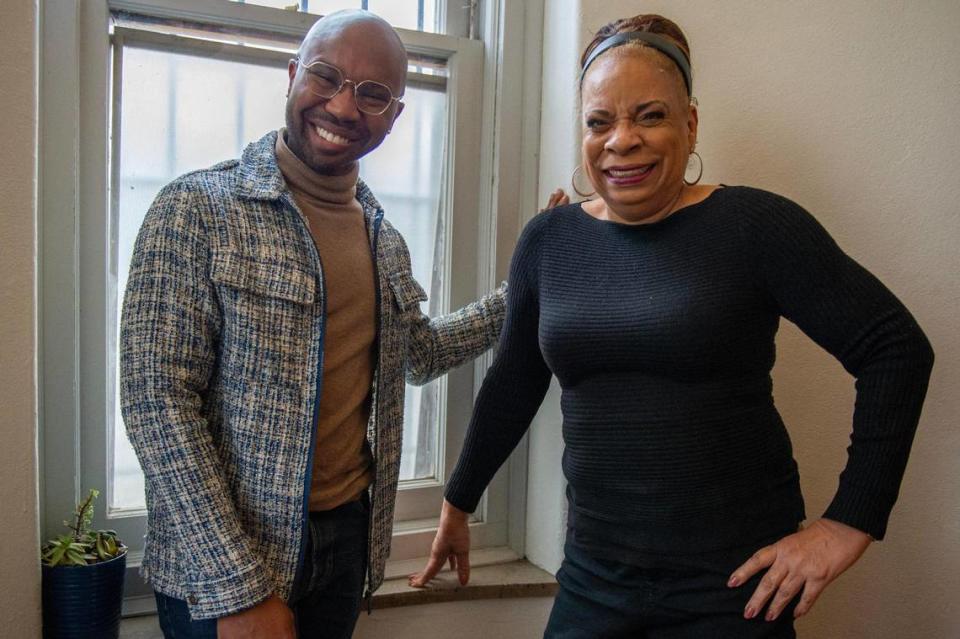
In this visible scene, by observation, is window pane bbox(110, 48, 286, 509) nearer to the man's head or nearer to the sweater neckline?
the man's head

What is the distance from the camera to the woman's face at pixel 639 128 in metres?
1.20

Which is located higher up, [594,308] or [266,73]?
[266,73]

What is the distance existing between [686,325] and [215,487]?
0.70 m

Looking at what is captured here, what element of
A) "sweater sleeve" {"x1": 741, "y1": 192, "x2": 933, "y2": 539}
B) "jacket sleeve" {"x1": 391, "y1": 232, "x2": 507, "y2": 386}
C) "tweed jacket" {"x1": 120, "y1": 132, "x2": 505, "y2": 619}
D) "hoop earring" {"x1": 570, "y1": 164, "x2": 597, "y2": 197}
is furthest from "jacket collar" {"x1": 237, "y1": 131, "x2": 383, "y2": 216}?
"sweater sleeve" {"x1": 741, "y1": 192, "x2": 933, "y2": 539}

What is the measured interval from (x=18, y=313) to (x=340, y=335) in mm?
476

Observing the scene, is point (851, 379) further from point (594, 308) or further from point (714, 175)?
point (594, 308)

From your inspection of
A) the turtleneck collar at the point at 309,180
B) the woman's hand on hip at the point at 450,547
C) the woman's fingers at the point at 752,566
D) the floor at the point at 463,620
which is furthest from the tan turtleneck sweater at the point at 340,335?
the woman's fingers at the point at 752,566

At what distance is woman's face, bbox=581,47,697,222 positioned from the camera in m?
1.20

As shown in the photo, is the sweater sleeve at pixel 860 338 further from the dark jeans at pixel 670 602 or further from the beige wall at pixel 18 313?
the beige wall at pixel 18 313

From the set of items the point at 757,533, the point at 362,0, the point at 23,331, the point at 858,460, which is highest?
the point at 362,0

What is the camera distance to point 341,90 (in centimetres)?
127

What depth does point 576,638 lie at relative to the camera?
122cm

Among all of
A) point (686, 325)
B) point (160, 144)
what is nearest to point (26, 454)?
point (160, 144)

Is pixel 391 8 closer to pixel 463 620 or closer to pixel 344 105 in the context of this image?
pixel 344 105
